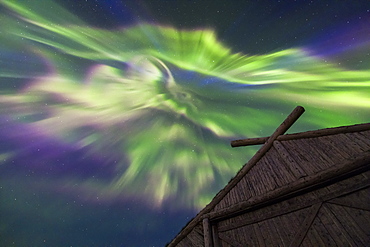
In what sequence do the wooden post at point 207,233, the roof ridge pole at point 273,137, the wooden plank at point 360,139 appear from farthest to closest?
the roof ridge pole at point 273,137
the wooden post at point 207,233
the wooden plank at point 360,139

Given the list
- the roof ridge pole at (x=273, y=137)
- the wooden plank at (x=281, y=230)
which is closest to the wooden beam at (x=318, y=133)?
the roof ridge pole at (x=273, y=137)

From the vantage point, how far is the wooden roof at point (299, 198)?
11.4 ft

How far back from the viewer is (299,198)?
4.21 metres

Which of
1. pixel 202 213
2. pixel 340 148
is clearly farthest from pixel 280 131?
pixel 202 213

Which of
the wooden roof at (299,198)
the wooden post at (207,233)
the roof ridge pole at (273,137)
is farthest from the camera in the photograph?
the roof ridge pole at (273,137)

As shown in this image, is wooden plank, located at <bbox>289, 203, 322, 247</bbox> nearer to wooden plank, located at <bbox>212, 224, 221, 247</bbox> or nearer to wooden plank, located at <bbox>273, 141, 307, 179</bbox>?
wooden plank, located at <bbox>273, 141, 307, 179</bbox>

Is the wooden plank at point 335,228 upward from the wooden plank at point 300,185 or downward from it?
downward

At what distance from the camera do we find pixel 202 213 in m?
5.93

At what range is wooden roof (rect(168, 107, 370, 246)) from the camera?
11.4 ft

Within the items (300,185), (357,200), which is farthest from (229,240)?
(357,200)

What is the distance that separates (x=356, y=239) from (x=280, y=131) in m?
3.85

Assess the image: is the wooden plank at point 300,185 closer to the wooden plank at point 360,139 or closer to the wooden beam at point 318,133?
the wooden plank at point 360,139

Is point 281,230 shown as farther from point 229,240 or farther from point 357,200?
point 357,200

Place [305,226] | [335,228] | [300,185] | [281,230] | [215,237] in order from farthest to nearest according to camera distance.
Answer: [215,237]
[300,185]
[281,230]
[305,226]
[335,228]
